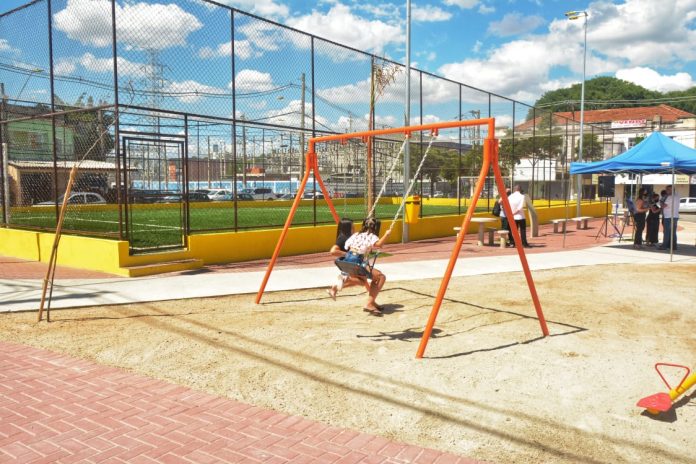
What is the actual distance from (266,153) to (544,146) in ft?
52.1

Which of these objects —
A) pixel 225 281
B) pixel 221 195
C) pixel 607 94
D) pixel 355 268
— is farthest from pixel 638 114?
pixel 355 268

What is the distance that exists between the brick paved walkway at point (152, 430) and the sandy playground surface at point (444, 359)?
21 centimetres

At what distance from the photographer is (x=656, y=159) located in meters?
13.3

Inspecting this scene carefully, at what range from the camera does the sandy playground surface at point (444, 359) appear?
12.6 ft

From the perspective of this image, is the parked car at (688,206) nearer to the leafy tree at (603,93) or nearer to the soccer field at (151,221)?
the soccer field at (151,221)

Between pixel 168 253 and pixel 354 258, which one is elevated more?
pixel 354 258

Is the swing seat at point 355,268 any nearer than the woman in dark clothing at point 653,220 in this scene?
Yes

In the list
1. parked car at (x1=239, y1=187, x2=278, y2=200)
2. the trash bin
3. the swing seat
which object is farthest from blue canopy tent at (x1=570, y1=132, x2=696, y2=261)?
parked car at (x1=239, y1=187, x2=278, y2=200)

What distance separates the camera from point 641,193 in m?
15.5

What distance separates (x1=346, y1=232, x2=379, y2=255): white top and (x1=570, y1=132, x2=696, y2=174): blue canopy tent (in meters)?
9.84

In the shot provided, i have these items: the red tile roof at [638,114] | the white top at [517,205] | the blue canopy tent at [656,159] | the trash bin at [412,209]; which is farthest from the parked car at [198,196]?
the red tile roof at [638,114]

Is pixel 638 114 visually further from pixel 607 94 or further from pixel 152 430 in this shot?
pixel 152 430

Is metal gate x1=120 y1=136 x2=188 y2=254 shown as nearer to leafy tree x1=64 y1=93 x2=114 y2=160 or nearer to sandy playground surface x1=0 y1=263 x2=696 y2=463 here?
leafy tree x1=64 y1=93 x2=114 y2=160

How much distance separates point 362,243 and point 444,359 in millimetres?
1916
